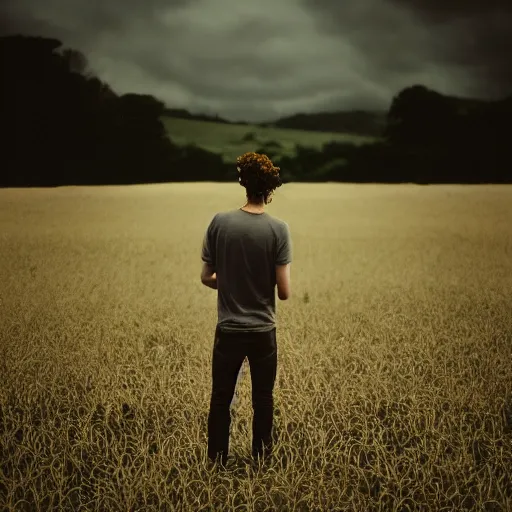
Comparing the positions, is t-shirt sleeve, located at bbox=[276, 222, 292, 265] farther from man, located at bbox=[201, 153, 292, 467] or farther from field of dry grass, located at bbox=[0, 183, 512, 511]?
field of dry grass, located at bbox=[0, 183, 512, 511]

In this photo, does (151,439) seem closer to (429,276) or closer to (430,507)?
(430,507)

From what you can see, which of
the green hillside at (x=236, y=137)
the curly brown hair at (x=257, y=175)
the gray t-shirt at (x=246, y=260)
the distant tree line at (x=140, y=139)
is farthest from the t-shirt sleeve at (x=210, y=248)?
the green hillside at (x=236, y=137)

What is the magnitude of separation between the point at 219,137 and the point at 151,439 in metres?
15.7

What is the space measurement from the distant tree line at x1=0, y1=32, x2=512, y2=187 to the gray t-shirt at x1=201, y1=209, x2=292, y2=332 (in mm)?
7626

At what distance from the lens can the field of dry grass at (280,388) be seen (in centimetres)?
217

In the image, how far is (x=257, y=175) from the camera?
196 centimetres

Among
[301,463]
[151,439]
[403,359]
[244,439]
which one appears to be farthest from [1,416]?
[403,359]

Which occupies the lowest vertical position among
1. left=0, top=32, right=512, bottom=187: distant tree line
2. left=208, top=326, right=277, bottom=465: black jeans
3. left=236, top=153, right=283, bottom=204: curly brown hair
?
left=208, top=326, right=277, bottom=465: black jeans

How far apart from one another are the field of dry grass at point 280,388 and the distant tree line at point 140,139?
2720 millimetres

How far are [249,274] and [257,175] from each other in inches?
14.9

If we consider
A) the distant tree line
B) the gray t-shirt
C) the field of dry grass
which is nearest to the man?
the gray t-shirt

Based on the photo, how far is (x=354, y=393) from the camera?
3.07 m

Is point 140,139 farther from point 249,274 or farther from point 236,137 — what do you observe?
point 249,274

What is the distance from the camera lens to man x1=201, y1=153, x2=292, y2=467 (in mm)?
1959
